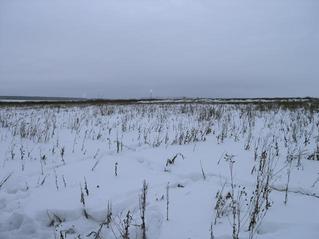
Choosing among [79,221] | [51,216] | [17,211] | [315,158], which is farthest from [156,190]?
[315,158]

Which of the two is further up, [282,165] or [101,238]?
[282,165]

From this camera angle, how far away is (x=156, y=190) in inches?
119

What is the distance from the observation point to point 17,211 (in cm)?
264

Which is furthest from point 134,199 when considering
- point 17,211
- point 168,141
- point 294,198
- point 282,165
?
point 168,141

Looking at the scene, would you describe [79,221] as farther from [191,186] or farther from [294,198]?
[294,198]

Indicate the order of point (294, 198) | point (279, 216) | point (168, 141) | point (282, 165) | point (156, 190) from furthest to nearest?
1. point (168, 141)
2. point (282, 165)
3. point (156, 190)
4. point (294, 198)
5. point (279, 216)

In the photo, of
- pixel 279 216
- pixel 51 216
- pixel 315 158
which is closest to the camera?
pixel 279 216

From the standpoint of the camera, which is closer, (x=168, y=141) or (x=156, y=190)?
(x=156, y=190)

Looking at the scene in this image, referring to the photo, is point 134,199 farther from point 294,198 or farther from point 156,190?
point 294,198

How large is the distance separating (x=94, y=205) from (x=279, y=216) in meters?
1.77

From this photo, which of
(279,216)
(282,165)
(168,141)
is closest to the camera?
(279,216)

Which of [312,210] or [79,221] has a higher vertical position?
[312,210]

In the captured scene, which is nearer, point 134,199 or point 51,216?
point 51,216

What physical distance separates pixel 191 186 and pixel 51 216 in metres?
1.55
